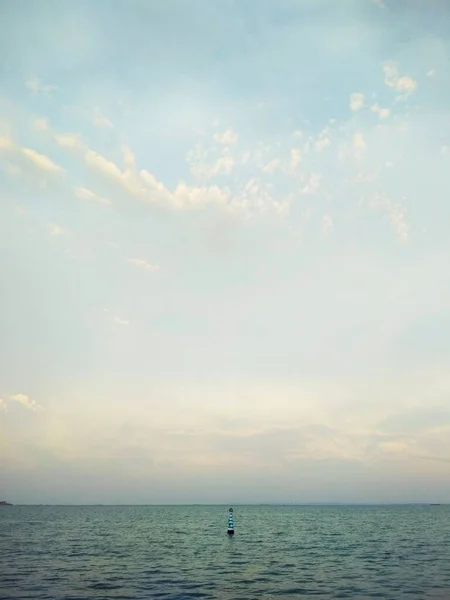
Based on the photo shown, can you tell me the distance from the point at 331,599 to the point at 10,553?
1556 inches

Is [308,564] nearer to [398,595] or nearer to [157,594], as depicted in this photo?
[398,595]

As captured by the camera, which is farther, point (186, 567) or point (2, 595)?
point (186, 567)

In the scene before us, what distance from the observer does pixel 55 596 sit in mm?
29172

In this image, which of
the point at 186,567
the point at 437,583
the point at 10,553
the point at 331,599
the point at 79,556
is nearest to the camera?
the point at 331,599

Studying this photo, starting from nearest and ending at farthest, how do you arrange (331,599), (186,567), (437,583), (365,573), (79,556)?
(331,599)
(437,583)
(365,573)
(186,567)
(79,556)

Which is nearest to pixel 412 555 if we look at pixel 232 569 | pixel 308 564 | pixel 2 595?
pixel 308 564

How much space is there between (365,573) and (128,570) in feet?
63.3

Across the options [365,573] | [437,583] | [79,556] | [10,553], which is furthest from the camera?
[10,553]

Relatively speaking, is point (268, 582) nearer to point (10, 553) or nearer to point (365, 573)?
point (365, 573)

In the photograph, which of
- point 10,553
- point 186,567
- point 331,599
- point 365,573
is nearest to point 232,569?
point 186,567

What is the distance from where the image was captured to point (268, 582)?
34.2 meters

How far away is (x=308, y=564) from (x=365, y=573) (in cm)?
717

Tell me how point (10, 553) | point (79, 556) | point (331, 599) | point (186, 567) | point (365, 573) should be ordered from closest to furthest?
point (331, 599) → point (365, 573) → point (186, 567) → point (79, 556) → point (10, 553)

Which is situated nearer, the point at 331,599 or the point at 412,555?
the point at 331,599
